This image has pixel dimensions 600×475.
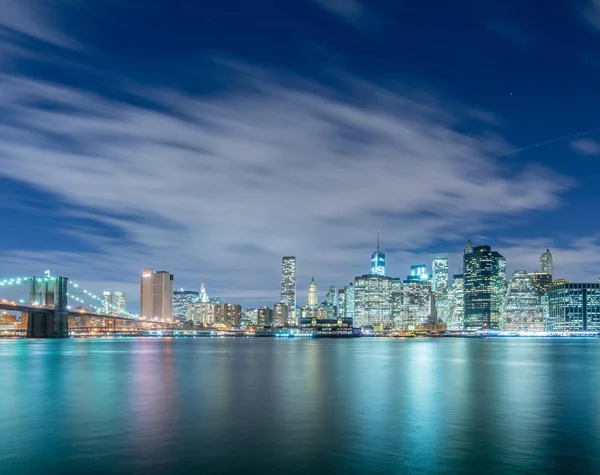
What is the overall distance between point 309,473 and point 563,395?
2917 cm

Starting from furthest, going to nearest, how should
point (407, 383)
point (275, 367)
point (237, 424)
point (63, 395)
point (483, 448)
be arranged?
point (275, 367), point (407, 383), point (63, 395), point (237, 424), point (483, 448)

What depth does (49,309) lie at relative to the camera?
550ft

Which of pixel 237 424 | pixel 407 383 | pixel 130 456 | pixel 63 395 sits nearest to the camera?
pixel 130 456

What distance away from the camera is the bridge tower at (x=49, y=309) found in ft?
570

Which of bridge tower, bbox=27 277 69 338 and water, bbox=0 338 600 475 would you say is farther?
bridge tower, bbox=27 277 69 338

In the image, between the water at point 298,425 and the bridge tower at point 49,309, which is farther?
the bridge tower at point 49,309

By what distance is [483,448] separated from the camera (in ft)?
81.8

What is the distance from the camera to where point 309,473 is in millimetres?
20922

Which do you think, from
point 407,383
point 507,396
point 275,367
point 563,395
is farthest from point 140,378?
point 563,395

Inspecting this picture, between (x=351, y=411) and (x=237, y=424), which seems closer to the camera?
(x=237, y=424)

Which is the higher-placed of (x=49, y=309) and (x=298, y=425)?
(x=49, y=309)

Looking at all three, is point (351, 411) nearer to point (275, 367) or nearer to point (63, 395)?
point (63, 395)

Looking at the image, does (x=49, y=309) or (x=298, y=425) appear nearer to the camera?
(x=298, y=425)

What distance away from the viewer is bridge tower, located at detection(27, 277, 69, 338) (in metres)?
174
